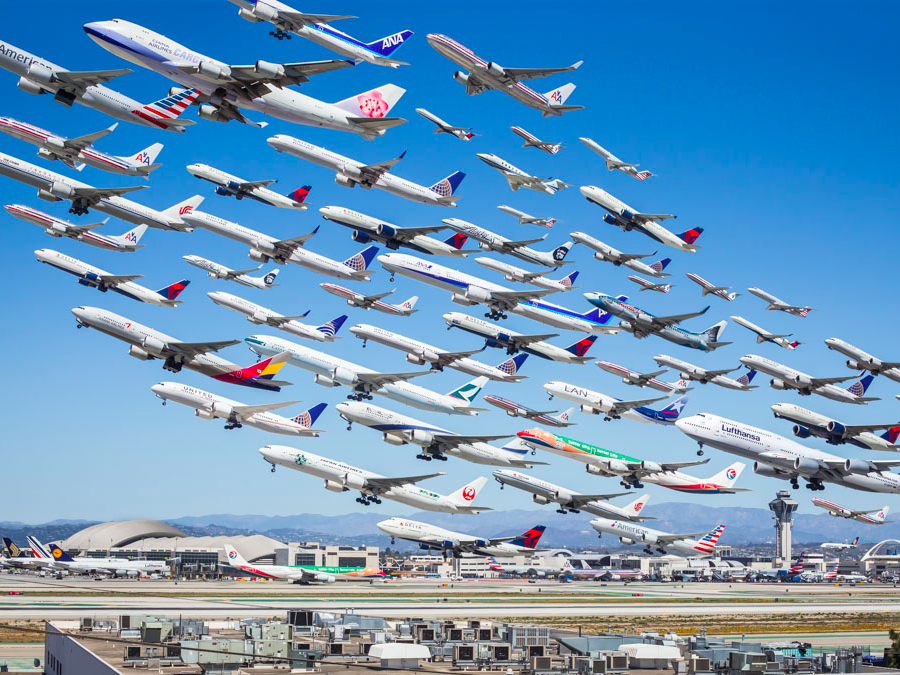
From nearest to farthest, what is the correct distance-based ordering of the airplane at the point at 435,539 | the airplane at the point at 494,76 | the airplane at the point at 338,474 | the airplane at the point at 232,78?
the airplane at the point at 232,78 → the airplane at the point at 494,76 → the airplane at the point at 338,474 → the airplane at the point at 435,539

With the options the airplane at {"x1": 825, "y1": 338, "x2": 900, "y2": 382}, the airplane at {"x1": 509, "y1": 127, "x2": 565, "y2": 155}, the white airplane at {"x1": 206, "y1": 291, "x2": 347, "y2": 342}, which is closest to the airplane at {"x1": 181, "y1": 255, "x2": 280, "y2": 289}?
the white airplane at {"x1": 206, "y1": 291, "x2": 347, "y2": 342}

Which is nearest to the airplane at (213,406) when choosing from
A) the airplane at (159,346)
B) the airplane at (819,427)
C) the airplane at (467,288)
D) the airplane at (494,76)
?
the airplane at (159,346)

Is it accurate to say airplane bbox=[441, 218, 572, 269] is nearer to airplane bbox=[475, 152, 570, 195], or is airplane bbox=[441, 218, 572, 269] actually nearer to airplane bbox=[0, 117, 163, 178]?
airplane bbox=[475, 152, 570, 195]

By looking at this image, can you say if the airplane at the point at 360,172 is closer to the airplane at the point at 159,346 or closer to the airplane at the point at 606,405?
the airplane at the point at 159,346

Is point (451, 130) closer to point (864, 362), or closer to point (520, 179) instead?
point (520, 179)

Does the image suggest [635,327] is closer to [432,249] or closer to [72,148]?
[432,249]

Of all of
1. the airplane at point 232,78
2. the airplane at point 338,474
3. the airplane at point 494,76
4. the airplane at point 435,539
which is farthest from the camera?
the airplane at point 435,539

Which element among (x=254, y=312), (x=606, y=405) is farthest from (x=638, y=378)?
(x=254, y=312)

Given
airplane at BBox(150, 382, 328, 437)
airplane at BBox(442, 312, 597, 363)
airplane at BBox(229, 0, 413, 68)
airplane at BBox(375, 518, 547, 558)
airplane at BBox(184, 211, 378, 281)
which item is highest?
airplane at BBox(229, 0, 413, 68)
